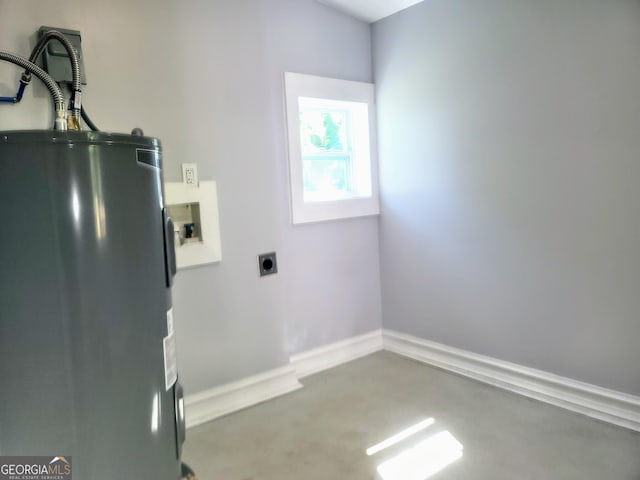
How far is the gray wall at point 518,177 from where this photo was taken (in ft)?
6.09

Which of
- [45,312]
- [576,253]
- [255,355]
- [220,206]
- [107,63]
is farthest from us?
[255,355]

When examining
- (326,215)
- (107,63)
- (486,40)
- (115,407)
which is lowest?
(115,407)

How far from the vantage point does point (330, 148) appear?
2.88 metres

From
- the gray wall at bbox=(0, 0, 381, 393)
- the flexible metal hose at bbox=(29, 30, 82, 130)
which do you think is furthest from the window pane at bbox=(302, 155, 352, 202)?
the flexible metal hose at bbox=(29, 30, 82, 130)

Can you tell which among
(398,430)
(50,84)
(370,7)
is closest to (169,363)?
(50,84)

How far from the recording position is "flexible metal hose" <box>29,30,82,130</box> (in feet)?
4.80

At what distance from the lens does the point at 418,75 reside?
261 centimetres

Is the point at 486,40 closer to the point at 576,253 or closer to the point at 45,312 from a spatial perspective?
the point at 576,253

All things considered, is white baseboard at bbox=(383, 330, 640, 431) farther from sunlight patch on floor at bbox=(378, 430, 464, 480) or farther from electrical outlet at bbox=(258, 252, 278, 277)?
electrical outlet at bbox=(258, 252, 278, 277)

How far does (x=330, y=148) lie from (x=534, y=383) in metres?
1.89

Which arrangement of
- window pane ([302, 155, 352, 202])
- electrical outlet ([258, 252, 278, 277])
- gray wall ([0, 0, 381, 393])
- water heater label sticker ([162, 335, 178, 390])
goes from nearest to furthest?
water heater label sticker ([162, 335, 178, 390]), gray wall ([0, 0, 381, 393]), electrical outlet ([258, 252, 278, 277]), window pane ([302, 155, 352, 202])

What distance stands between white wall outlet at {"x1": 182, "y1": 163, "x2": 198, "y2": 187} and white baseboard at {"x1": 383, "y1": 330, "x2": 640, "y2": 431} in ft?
5.78

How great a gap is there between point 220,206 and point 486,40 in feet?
5.52

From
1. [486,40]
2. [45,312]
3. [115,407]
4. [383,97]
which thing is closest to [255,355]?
[115,407]
